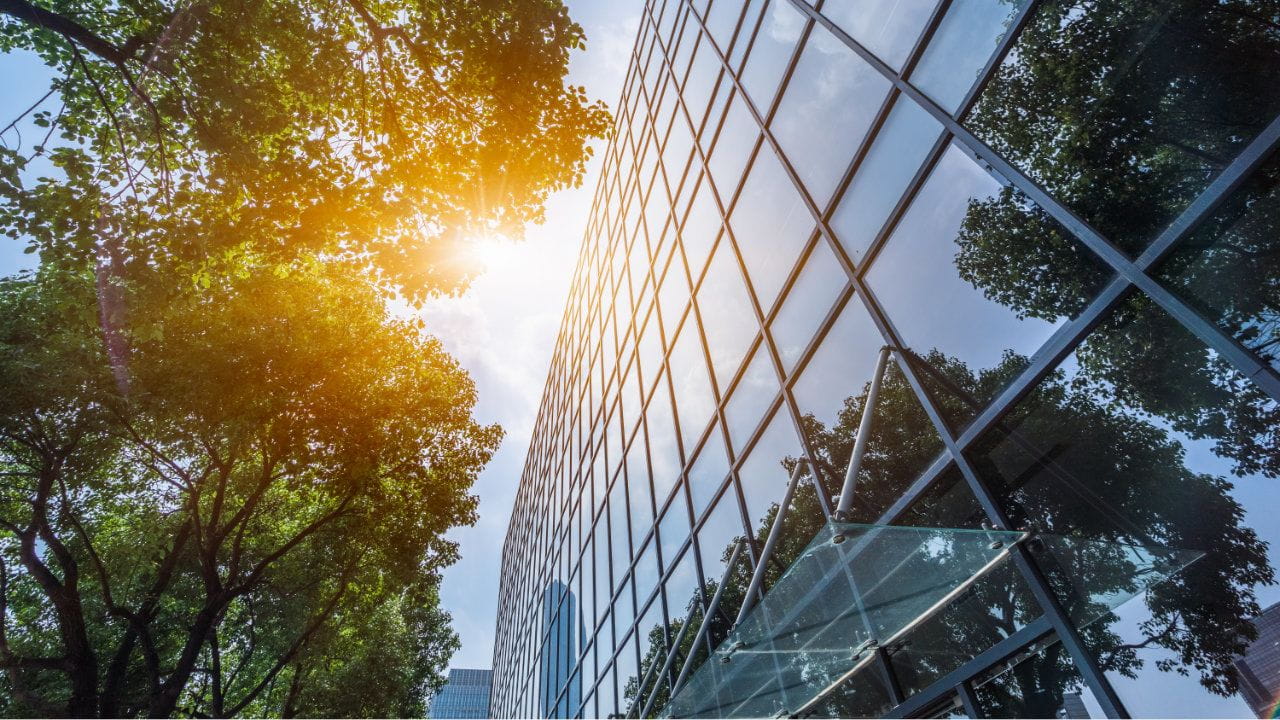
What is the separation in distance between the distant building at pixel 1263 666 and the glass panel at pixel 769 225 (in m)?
4.48

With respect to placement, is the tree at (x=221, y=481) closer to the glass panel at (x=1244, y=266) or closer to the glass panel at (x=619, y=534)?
the glass panel at (x=619, y=534)

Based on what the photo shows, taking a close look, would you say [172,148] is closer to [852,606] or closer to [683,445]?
[683,445]

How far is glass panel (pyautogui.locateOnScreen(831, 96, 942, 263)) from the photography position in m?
4.58

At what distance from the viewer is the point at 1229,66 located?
8.89 feet

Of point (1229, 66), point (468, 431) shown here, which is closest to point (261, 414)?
point (468, 431)

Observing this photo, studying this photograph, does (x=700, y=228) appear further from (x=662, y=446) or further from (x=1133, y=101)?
(x=1133, y=101)

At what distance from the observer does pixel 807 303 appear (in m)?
5.93

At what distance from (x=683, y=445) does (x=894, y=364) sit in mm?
4866

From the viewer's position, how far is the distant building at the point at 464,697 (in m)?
A: 134

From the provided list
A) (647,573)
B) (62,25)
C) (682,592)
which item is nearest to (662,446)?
(647,573)

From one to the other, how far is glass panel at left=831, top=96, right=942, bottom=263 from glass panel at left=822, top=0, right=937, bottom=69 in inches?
19.9

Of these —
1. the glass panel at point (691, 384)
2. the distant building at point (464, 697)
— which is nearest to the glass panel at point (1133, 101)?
the glass panel at point (691, 384)

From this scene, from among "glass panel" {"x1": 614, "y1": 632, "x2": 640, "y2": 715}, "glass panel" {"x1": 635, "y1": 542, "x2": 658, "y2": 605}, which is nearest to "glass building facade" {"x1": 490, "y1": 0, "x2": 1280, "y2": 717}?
"glass panel" {"x1": 635, "y1": 542, "x2": 658, "y2": 605}

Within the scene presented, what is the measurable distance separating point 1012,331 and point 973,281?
1.65 feet
